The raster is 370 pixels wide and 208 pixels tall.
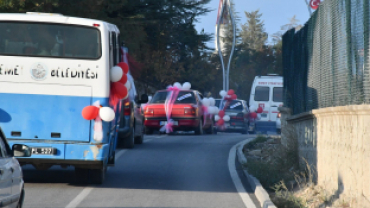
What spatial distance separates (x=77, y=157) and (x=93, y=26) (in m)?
2.17

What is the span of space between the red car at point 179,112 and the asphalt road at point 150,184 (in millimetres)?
7046

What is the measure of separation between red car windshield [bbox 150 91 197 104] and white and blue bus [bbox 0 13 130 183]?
13.9 m

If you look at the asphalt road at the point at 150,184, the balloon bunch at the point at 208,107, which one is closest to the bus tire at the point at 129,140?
the asphalt road at the point at 150,184

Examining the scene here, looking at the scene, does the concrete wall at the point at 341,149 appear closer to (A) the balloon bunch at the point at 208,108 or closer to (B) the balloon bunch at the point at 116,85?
(B) the balloon bunch at the point at 116,85

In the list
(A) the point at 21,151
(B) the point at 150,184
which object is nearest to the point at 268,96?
(B) the point at 150,184

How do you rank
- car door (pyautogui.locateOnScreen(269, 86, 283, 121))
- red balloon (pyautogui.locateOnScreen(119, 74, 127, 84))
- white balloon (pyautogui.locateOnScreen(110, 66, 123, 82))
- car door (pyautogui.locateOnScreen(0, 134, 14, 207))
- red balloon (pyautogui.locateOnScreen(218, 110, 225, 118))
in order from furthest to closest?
car door (pyautogui.locateOnScreen(269, 86, 283, 121)) < red balloon (pyautogui.locateOnScreen(218, 110, 225, 118)) < red balloon (pyautogui.locateOnScreen(119, 74, 127, 84)) < white balloon (pyautogui.locateOnScreen(110, 66, 123, 82)) < car door (pyautogui.locateOnScreen(0, 134, 14, 207))

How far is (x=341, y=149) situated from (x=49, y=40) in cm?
498

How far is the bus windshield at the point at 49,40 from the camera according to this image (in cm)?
988

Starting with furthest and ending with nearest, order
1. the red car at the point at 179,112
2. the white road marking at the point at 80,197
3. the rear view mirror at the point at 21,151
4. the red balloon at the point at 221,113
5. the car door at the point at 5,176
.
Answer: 1. the red balloon at the point at 221,113
2. the red car at the point at 179,112
3. the white road marking at the point at 80,197
4. the rear view mirror at the point at 21,151
5. the car door at the point at 5,176

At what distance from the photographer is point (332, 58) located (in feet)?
34.9

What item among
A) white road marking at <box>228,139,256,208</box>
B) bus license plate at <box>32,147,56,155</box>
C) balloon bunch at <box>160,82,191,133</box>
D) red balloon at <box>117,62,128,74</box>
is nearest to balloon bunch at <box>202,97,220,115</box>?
balloon bunch at <box>160,82,191,133</box>

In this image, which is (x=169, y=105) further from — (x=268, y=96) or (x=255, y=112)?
(x=268, y=96)

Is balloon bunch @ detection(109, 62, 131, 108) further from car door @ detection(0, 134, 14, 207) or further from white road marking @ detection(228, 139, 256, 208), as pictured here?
car door @ detection(0, 134, 14, 207)

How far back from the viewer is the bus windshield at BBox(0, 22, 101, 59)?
9883 mm
